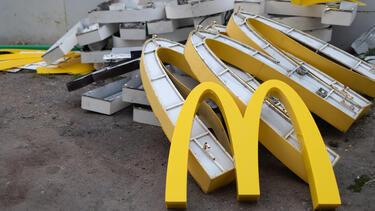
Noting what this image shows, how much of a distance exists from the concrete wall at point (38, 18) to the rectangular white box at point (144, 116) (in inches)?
294

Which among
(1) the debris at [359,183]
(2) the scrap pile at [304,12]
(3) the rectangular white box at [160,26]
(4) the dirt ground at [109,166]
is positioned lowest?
(4) the dirt ground at [109,166]

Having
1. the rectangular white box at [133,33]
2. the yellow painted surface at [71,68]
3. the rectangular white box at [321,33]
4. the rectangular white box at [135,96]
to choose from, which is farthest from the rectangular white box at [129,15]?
the rectangular white box at [321,33]

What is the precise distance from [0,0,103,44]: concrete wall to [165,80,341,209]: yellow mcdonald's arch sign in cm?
1014

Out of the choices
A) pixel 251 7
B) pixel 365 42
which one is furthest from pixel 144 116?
pixel 365 42

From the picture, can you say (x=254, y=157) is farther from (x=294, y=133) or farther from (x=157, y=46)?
(x=157, y=46)

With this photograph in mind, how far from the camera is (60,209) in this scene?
6012 mm

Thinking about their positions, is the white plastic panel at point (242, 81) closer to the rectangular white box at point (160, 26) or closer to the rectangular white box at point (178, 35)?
the rectangular white box at point (160, 26)

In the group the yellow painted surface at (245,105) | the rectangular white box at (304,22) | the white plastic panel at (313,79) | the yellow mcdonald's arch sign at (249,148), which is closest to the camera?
the yellow mcdonald's arch sign at (249,148)

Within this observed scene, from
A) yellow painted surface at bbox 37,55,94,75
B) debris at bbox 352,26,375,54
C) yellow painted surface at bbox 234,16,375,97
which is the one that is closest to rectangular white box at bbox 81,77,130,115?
yellow painted surface at bbox 37,55,94,75

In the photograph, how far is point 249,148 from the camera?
603cm

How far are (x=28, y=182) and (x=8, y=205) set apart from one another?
0.69 metres

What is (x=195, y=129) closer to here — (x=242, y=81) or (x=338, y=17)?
(x=242, y=81)

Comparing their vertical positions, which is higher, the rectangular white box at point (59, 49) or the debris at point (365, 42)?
the debris at point (365, 42)

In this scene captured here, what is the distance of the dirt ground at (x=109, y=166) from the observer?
20.2ft
